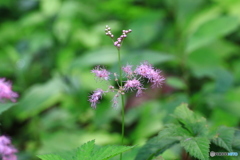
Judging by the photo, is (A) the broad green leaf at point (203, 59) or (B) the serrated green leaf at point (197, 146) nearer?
(B) the serrated green leaf at point (197, 146)

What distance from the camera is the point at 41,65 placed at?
3.61 m

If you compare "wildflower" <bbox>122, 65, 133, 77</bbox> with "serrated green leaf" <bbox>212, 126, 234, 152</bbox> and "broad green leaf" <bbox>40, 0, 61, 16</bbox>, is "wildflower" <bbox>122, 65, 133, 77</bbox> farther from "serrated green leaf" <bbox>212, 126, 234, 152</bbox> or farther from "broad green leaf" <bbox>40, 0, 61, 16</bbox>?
"broad green leaf" <bbox>40, 0, 61, 16</bbox>

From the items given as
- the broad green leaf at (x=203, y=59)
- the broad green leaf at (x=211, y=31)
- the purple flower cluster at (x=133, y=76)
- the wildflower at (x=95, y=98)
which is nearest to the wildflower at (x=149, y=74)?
the purple flower cluster at (x=133, y=76)

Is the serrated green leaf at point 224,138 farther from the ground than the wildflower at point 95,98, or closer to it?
closer to it

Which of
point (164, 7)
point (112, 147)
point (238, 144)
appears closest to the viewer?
point (112, 147)

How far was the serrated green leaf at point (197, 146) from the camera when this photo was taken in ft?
3.47

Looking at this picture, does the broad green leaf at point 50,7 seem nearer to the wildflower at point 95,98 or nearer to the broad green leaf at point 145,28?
the broad green leaf at point 145,28

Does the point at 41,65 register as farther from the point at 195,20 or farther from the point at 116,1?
the point at 195,20

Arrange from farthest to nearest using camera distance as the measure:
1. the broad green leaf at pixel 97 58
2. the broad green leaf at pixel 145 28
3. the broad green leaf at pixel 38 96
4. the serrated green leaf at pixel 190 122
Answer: the broad green leaf at pixel 145 28
the broad green leaf at pixel 97 58
the broad green leaf at pixel 38 96
the serrated green leaf at pixel 190 122

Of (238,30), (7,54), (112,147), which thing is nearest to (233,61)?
(238,30)

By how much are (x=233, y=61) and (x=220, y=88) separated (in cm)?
134

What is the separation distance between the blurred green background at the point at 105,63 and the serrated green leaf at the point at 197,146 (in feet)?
3.52

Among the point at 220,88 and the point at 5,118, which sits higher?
the point at 5,118

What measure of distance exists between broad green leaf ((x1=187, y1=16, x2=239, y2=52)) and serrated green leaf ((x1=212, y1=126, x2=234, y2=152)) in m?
1.48
